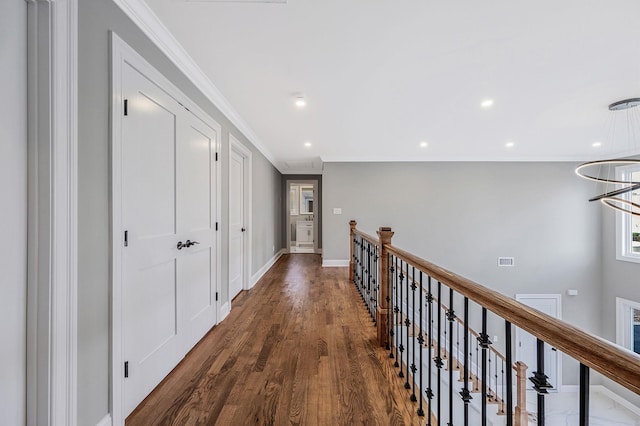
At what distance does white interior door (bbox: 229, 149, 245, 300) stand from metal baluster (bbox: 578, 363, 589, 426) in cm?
327

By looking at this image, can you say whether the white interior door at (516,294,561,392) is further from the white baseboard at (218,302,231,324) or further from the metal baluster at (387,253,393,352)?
the white baseboard at (218,302,231,324)

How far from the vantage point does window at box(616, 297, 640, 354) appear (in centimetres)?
524

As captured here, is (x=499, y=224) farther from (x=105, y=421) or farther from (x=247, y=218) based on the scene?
(x=105, y=421)

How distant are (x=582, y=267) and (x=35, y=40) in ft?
27.3

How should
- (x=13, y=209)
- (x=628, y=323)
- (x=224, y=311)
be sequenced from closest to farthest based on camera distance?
(x=13, y=209)
(x=224, y=311)
(x=628, y=323)

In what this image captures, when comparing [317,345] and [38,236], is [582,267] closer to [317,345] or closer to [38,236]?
[317,345]

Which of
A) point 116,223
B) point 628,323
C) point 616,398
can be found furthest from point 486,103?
point 616,398

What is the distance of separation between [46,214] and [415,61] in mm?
2428

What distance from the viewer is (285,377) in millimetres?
1846

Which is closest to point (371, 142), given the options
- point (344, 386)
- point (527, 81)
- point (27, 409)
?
point (527, 81)

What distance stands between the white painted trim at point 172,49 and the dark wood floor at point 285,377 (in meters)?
2.21

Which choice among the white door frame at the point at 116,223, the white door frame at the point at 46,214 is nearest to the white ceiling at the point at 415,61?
the white door frame at the point at 116,223

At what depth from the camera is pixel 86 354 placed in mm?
1230

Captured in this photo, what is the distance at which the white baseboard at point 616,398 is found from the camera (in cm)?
485
